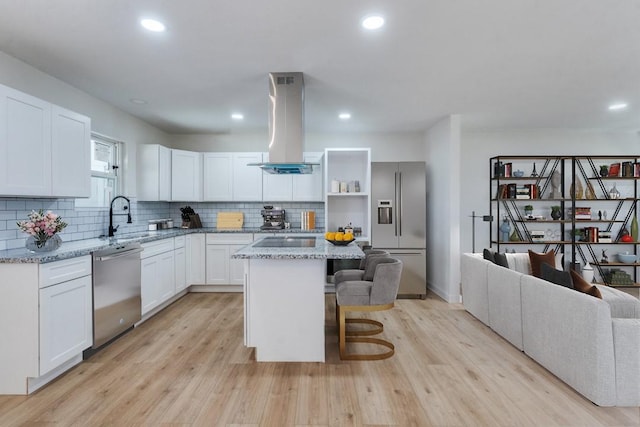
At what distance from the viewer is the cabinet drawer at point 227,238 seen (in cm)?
512

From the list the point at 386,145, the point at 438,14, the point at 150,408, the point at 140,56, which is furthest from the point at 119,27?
the point at 386,145

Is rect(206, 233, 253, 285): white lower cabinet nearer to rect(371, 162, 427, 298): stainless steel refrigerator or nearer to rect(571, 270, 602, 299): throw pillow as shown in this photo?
rect(371, 162, 427, 298): stainless steel refrigerator

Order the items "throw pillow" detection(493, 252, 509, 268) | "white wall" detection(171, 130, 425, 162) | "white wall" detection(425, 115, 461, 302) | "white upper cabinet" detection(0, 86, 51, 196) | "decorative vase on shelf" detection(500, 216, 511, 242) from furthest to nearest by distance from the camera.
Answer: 1. "white wall" detection(171, 130, 425, 162)
2. "decorative vase on shelf" detection(500, 216, 511, 242)
3. "white wall" detection(425, 115, 461, 302)
4. "throw pillow" detection(493, 252, 509, 268)
5. "white upper cabinet" detection(0, 86, 51, 196)

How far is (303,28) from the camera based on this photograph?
2.39 meters

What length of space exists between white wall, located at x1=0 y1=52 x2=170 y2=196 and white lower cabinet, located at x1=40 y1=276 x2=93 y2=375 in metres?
1.86

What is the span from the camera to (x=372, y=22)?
7.56 ft

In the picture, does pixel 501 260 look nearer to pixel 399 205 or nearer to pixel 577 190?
pixel 399 205

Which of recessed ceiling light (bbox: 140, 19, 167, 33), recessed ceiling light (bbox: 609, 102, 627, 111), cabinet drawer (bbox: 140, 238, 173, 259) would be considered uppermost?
recessed ceiling light (bbox: 609, 102, 627, 111)

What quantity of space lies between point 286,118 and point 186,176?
2768 millimetres

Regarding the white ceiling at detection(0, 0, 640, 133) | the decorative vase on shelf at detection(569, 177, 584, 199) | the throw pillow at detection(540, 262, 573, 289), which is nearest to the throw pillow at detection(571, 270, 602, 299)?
the throw pillow at detection(540, 262, 573, 289)

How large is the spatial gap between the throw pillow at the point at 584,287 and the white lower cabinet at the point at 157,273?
13.8 feet

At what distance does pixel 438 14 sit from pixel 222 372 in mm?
3143

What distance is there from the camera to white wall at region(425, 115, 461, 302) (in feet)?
15.1

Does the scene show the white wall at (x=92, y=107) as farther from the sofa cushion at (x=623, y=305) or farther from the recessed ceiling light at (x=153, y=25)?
the sofa cushion at (x=623, y=305)
